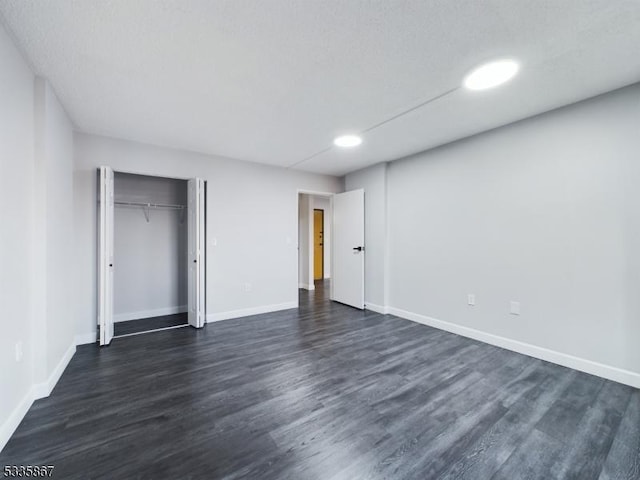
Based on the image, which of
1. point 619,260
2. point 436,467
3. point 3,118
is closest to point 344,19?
point 3,118

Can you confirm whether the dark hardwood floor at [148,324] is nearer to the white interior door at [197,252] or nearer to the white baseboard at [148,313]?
the white baseboard at [148,313]

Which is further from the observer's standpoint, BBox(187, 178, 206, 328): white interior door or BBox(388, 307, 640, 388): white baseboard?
BBox(187, 178, 206, 328): white interior door

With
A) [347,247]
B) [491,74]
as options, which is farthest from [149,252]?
[491,74]

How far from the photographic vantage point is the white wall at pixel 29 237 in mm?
1647

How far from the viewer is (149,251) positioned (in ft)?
14.2

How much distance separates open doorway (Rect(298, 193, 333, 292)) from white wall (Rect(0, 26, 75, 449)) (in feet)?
14.5

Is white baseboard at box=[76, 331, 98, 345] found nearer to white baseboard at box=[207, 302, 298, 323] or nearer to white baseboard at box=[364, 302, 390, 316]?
white baseboard at box=[207, 302, 298, 323]

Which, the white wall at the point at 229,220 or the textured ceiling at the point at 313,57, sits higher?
the textured ceiling at the point at 313,57

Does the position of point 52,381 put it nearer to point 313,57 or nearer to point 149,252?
point 149,252

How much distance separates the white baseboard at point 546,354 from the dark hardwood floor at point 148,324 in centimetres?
354

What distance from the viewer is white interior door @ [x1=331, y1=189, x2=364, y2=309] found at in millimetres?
4762

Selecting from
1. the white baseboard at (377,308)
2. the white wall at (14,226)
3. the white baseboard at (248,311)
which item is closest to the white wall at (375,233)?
the white baseboard at (377,308)

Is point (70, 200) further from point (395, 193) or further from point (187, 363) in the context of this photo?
point (395, 193)

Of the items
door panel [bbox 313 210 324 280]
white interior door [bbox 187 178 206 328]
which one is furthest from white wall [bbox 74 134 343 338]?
door panel [bbox 313 210 324 280]
